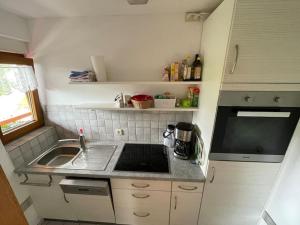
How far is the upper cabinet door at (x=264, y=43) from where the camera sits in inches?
31.9

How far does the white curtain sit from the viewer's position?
146 cm

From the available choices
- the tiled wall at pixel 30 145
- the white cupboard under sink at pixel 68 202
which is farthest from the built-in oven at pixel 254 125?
the tiled wall at pixel 30 145

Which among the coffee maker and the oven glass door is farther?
the coffee maker

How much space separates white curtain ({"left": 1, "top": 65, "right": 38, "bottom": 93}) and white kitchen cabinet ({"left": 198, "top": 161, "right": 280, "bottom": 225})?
2.03 meters

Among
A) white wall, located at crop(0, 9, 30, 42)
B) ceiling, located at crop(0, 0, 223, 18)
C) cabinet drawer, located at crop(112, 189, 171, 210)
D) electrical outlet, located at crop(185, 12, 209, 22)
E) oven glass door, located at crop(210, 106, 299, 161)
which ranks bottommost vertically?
cabinet drawer, located at crop(112, 189, 171, 210)

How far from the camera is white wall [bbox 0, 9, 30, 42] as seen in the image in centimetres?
129

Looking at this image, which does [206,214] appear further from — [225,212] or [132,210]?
[132,210]

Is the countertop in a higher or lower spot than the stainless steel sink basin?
higher

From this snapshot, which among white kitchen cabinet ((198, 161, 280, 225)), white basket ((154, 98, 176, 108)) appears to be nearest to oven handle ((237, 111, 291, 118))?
white kitchen cabinet ((198, 161, 280, 225))

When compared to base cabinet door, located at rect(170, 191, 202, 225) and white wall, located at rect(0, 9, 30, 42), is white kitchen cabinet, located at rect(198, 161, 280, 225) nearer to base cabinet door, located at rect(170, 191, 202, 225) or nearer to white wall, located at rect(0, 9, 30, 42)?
base cabinet door, located at rect(170, 191, 202, 225)

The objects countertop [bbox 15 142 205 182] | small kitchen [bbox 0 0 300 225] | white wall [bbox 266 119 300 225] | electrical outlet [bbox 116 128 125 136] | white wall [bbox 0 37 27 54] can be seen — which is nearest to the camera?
small kitchen [bbox 0 0 300 225]

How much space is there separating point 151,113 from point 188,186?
85 centimetres

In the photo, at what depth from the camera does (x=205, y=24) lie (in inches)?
53.7

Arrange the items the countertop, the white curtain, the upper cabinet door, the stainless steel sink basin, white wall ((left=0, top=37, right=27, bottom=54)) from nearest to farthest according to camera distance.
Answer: the upper cabinet door < the countertop < white wall ((left=0, top=37, right=27, bottom=54)) < the white curtain < the stainless steel sink basin
